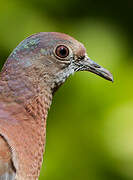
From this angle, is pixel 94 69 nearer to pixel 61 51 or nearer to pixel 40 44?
pixel 61 51

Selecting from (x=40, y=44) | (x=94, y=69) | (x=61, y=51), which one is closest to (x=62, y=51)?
(x=61, y=51)

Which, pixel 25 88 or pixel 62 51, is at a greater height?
pixel 62 51

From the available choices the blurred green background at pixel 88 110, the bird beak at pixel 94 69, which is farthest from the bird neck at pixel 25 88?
the blurred green background at pixel 88 110

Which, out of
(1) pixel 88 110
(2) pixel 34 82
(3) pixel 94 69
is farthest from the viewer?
(1) pixel 88 110

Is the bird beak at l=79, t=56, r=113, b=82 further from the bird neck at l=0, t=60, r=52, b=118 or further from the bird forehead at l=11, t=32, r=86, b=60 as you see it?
the bird neck at l=0, t=60, r=52, b=118

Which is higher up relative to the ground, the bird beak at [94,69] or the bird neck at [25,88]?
the bird beak at [94,69]

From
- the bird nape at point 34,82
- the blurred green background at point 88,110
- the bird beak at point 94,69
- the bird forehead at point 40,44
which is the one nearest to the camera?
the bird nape at point 34,82

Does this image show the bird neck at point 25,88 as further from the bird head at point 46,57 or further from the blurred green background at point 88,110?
the blurred green background at point 88,110

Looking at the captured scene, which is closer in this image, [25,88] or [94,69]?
[25,88]
